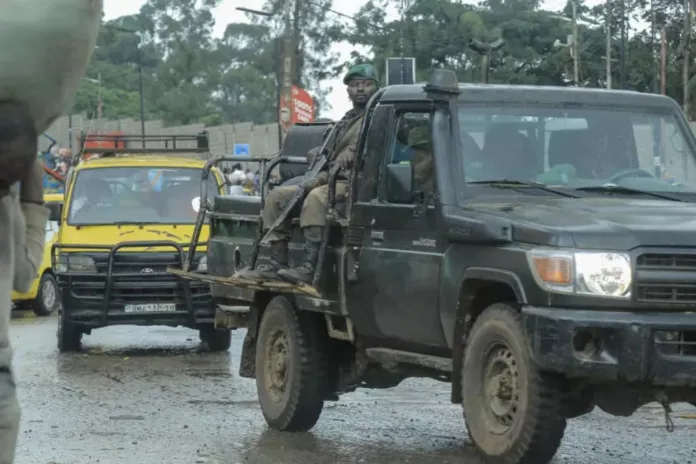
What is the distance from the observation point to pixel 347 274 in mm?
8742

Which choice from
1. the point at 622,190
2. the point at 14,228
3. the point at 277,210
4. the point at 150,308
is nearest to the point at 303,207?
the point at 277,210

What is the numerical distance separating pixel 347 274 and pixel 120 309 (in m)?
6.69

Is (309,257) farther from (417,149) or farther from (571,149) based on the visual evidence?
(571,149)

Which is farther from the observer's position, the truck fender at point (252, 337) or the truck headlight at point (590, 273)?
the truck fender at point (252, 337)

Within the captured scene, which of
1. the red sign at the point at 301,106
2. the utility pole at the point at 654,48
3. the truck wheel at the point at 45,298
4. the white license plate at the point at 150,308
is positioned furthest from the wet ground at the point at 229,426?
the utility pole at the point at 654,48

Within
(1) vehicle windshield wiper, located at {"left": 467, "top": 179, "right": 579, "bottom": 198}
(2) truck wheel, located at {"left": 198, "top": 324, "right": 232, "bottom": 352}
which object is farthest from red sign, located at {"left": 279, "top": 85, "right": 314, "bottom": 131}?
(1) vehicle windshield wiper, located at {"left": 467, "top": 179, "right": 579, "bottom": 198}

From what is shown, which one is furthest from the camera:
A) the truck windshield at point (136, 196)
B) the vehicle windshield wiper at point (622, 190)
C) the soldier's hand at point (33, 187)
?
the truck windshield at point (136, 196)

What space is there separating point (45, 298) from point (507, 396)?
47.3 ft

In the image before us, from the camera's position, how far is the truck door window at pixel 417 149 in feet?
26.7

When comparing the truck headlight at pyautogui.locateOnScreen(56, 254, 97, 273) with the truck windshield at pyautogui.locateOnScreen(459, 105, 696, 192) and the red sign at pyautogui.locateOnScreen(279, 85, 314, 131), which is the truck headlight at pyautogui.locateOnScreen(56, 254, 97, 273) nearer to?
the truck windshield at pyautogui.locateOnScreen(459, 105, 696, 192)

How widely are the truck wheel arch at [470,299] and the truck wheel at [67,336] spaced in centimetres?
814

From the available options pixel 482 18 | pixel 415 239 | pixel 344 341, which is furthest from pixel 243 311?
pixel 482 18

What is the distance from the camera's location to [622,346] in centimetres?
671

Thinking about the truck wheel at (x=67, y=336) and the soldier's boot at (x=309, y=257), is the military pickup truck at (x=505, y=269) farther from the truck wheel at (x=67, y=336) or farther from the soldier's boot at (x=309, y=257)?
the truck wheel at (x=67, y=336)
